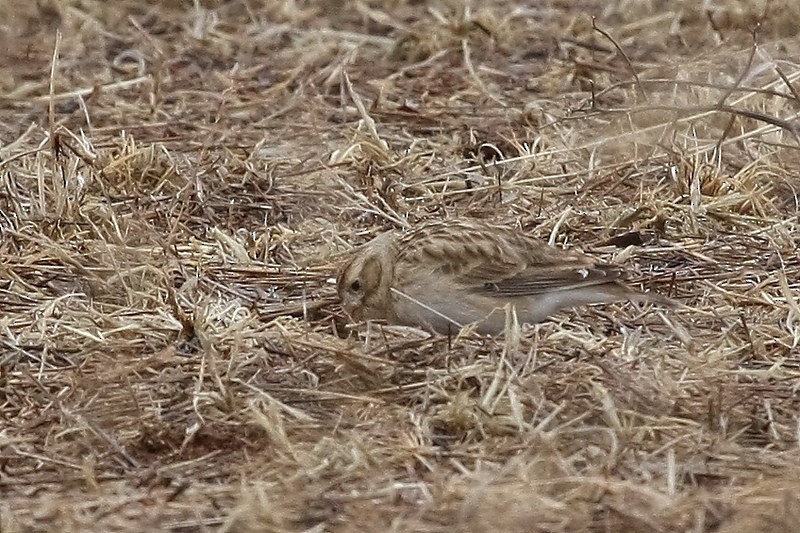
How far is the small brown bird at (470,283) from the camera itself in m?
5.88

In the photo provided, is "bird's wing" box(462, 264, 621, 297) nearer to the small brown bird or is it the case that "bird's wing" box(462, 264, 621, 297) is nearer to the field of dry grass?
the small brown bird

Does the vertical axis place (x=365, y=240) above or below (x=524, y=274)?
below

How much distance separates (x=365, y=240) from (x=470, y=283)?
1.30 metres

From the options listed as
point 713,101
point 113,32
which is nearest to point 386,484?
point 713,101

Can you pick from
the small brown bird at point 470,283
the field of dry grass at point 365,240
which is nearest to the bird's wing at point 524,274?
the small brown bird at point 470,283

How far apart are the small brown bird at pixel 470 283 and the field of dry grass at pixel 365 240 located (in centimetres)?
13

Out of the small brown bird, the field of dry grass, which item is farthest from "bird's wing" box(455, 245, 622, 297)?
the field of dry grass

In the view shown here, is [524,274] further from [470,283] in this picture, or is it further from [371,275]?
[371,275]

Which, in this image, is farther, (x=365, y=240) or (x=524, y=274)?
(x=365, y=240)

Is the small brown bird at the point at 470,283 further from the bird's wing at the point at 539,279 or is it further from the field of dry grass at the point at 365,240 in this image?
the field of dry grass at the point at 365,240

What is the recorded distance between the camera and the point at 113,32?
10680 millimetres

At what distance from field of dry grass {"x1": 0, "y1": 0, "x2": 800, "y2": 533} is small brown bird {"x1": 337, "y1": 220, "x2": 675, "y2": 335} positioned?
13 centimetres

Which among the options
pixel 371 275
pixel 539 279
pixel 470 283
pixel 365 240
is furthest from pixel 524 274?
pixel 365 240

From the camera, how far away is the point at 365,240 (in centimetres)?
717
